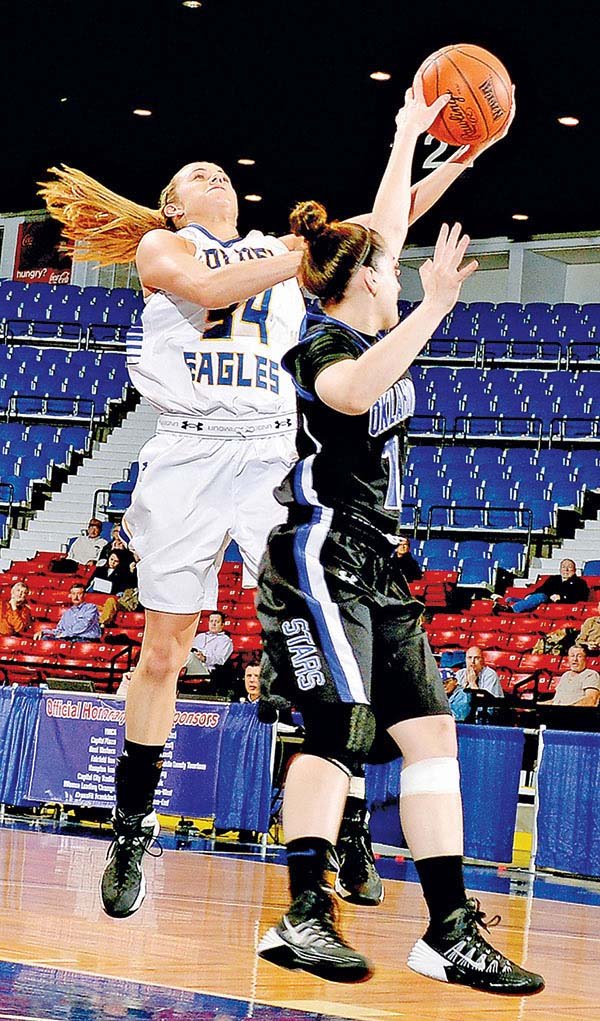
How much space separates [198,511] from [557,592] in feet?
36.2

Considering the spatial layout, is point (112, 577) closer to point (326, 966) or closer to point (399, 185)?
point (399, 185)

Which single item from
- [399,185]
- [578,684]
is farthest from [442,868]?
[578,684]

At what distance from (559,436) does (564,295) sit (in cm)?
634

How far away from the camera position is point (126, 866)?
4312mm

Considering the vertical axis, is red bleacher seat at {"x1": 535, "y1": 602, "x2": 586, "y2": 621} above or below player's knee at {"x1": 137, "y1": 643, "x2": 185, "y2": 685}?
above

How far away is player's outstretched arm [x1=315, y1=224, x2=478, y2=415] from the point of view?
10.5 feet

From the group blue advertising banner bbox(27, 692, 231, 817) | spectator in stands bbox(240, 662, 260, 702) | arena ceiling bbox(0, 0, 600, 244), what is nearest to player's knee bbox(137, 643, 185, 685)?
blue advertising banner bbox(27, 692, 231, 817)

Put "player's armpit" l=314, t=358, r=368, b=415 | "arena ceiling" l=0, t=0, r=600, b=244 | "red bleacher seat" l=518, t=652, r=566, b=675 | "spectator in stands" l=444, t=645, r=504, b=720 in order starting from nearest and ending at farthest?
"player's armpit" l=314, t=358, r=368, b=415
"spectator in stands" l=444, t=645, r=504, b=720
"red bleacher seat" l=518, t=652, r=566, b=675
"arena ceiling" l=0, t=0, r=600, b=244

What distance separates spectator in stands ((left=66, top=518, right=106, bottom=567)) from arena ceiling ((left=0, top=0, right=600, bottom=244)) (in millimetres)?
5987

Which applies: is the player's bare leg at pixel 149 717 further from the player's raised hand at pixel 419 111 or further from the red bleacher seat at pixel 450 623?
the red bleacher seat at pixel 450 623

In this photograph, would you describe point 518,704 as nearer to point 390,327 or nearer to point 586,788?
point 586,788

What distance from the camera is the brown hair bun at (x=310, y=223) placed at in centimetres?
353

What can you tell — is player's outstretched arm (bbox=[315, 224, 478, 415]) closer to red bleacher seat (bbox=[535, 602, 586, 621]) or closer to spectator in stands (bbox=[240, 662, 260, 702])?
spectator in stands (bbox=[240, 662, 260, 702])

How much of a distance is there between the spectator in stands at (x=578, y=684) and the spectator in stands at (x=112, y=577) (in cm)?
584
